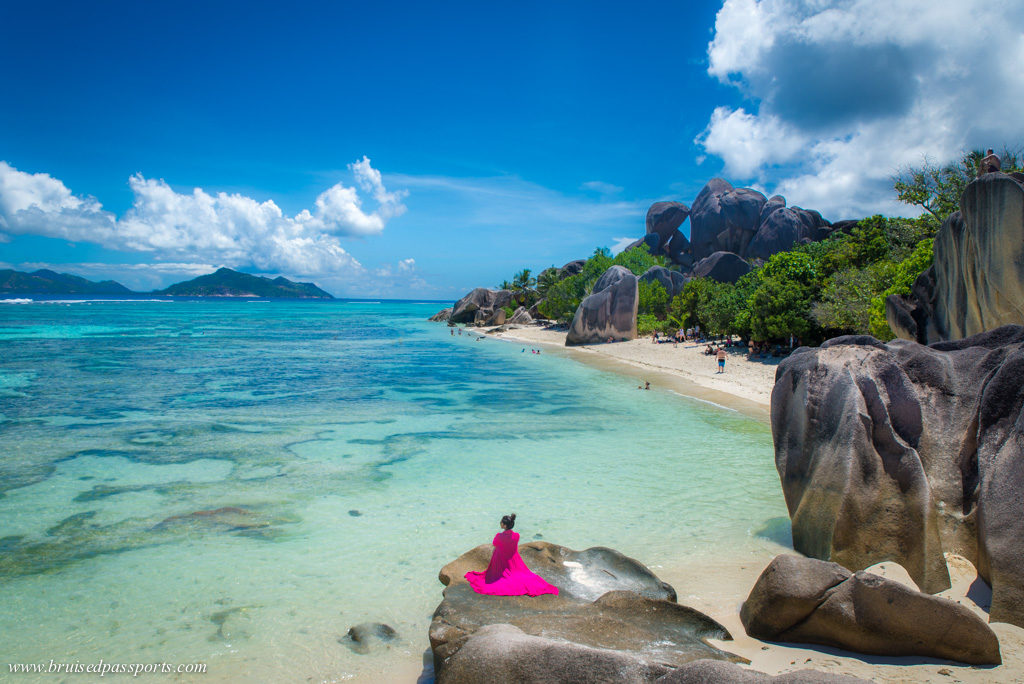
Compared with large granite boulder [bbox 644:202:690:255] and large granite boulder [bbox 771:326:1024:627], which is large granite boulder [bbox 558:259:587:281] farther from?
large granite boulder [bbox 771:326:1024:627]

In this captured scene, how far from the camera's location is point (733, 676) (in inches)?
109

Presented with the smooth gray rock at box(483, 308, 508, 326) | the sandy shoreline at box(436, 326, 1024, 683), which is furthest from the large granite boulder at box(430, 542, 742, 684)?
the smooth gray rock at box(483, 308, 508, 326)

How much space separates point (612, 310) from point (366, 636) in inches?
1355

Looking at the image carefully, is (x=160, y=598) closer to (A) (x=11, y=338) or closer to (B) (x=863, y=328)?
(B) (x=863, y=328)

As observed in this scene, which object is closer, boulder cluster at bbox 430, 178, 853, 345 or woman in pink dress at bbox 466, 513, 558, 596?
woman in pink dress at bbox 466, 513, 558, 596

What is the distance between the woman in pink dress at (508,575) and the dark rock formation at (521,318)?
54.5 metres

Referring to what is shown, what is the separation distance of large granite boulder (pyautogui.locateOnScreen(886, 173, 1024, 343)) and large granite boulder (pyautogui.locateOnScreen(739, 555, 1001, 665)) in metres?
8.86

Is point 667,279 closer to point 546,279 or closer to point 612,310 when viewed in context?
point 612,310

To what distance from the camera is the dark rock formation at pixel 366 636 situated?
5.67 m

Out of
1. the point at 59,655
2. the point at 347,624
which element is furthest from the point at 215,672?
the point at 59,655

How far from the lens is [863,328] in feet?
66.0

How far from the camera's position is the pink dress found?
562cm

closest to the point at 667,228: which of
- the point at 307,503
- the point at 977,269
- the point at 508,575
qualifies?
the point at 977,269

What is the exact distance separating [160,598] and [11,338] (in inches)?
1925
